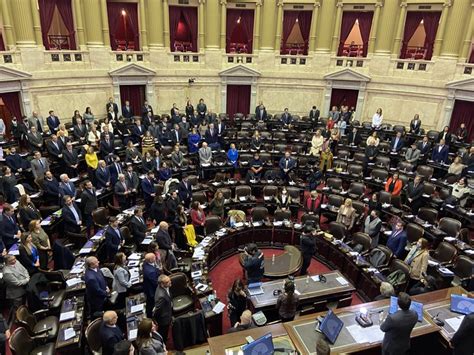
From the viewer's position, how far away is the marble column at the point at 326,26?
739 inches

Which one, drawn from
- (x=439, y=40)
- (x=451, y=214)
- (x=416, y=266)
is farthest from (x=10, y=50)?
(x=439, y=40)

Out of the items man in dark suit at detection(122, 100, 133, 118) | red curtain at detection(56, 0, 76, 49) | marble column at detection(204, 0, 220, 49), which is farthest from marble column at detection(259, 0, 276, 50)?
red curtain at detection(56, 0, 76, 49)

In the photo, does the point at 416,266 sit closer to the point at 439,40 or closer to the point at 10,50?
the point at 439,40

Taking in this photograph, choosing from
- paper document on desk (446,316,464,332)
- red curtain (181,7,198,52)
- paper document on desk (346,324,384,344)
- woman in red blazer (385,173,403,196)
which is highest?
red curtain (181,7,198,52)

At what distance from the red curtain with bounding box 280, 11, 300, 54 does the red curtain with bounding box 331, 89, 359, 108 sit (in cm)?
392

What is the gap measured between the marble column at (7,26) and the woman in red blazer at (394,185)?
16.0m

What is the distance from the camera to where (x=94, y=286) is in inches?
260

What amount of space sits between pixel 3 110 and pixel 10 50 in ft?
8.35

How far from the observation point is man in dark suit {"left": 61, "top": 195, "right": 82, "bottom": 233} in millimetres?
9172

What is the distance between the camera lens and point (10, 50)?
49.4 ft

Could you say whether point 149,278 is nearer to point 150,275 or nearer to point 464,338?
point 150,275

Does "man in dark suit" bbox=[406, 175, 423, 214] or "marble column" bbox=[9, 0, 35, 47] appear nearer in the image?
"man in dark suit" bbox=[406, 175, 423, 214]

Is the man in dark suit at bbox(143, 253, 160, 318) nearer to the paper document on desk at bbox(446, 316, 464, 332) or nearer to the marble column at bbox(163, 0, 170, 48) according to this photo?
the paper document on desk at bbox(446, 316, 464, 332)

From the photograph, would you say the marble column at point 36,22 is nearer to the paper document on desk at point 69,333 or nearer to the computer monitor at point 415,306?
the paper document on desk at point 69,333
